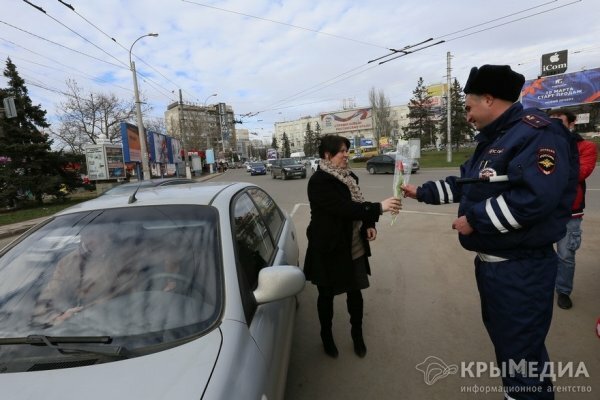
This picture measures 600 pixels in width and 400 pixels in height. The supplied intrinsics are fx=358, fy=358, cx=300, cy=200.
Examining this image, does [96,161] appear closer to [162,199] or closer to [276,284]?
[162,199]

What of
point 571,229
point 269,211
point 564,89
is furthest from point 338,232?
point 564,89

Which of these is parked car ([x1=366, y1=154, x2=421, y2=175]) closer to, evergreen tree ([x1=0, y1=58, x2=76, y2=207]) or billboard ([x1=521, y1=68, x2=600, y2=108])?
billboard ([x1=521, y1=68, x2=600, y2=108])

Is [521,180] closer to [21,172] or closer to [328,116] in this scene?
[21,172]

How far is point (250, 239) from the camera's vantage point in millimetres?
A: 2357

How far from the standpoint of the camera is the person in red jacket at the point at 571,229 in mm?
3314

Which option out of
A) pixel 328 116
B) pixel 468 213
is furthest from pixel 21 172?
pixel 328 116

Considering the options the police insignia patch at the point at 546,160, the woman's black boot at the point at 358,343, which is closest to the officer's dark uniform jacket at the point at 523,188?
the police insignia patch at the point at 546,160

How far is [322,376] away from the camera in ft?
9.05

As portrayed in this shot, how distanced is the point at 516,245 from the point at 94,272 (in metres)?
2.13

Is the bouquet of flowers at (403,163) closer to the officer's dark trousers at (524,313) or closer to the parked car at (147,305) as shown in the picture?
the officer's dark trousers at (524,313)

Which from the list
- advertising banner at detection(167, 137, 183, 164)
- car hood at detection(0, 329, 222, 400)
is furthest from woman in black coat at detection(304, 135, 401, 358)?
advertising banner at detection(167, 137, 183, 164)

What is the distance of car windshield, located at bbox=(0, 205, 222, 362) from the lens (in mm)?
1586

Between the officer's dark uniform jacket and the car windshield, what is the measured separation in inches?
53.1

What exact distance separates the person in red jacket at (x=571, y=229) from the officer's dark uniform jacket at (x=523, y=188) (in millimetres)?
1946
